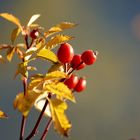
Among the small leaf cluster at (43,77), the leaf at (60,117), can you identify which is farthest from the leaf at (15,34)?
the leaf at (60,117)

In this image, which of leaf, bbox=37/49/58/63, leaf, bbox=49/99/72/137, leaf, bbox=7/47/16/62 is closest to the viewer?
leaf, bbox=49/99/72/137

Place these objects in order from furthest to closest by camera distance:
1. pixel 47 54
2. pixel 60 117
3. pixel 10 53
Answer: pixel 10 53 < pixel 47 54 < pixel 60 117

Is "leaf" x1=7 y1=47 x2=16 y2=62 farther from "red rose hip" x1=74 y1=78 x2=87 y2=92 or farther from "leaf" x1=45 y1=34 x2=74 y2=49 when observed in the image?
"red rose hip" x1=74 y1=78 x2=87 y2=92

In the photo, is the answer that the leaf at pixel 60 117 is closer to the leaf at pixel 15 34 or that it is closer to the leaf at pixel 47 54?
the leaf at pixel 47 54

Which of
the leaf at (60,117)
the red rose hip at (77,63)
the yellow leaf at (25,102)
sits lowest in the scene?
the leaf at (60,117)

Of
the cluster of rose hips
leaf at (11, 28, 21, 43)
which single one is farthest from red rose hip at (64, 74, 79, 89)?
leaf at (11, 28, 21, 43)

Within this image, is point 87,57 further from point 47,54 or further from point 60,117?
point 60,117

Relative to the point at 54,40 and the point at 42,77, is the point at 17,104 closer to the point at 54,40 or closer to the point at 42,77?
the point at 42,77

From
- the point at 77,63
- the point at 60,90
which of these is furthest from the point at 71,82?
the point at 60,90
